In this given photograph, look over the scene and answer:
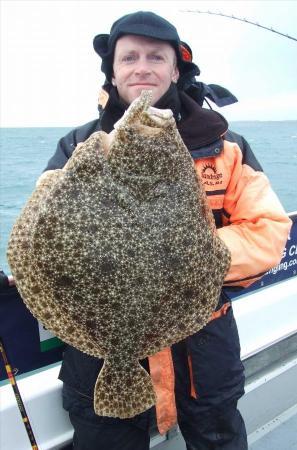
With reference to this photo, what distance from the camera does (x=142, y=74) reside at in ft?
6.87

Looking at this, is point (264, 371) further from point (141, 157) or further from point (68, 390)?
point (141, 157)

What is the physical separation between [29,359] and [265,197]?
4.94 feet

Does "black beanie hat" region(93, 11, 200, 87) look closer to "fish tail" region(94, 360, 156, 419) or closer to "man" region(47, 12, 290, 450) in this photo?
"man" region(47, 12, 290, 450)

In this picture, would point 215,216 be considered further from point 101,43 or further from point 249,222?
point 101,43

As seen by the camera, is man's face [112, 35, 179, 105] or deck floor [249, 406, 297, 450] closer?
man's face [112, 35, 179, 105]

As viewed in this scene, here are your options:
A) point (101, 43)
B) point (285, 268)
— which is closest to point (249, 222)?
point (101, 43)

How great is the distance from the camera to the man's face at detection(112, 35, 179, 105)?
212 centimetres

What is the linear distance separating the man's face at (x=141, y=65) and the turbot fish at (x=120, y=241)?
0.57 metres

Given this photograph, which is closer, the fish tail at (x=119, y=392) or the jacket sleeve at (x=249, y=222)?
the fish tail at (x=119, y=392)

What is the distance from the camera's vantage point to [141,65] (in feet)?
6.86

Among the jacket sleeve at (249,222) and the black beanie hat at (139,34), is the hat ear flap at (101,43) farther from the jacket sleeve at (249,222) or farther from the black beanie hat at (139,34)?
the jacket sleeve at (249,222)

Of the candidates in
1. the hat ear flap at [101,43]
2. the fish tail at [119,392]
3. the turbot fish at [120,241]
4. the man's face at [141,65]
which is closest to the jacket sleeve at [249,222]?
the turbot fish at [120,241]

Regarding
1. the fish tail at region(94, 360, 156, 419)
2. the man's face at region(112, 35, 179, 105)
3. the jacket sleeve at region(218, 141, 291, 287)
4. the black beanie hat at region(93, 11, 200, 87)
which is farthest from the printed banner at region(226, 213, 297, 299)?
the fish tail at region(94, 360, 156, 419)

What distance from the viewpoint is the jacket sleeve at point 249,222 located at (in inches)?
77.8
